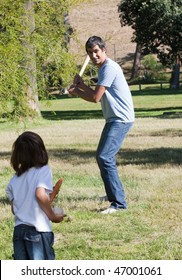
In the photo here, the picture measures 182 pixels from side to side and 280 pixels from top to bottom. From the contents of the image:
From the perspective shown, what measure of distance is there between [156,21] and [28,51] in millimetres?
21126

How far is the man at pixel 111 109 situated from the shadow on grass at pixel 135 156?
4129mm

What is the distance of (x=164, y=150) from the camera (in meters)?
15.1

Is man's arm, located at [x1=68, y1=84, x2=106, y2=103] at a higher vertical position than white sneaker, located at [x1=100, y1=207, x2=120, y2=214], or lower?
higher

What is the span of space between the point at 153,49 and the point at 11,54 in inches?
963

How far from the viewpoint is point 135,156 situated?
14055mm

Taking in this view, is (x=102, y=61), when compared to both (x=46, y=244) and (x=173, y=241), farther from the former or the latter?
(x=46, y=244)

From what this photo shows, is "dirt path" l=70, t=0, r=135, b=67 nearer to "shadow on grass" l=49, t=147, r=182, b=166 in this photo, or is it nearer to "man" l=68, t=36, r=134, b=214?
"shadow on grass" l=49, t=147, r=182, b=166

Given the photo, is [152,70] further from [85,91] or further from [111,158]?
[85,91]

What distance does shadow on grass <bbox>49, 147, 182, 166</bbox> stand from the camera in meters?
13.0

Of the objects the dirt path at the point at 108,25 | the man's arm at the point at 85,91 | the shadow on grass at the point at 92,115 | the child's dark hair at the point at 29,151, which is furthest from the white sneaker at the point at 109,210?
the dirt path at the point at 108,25

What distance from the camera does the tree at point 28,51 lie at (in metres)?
11.9

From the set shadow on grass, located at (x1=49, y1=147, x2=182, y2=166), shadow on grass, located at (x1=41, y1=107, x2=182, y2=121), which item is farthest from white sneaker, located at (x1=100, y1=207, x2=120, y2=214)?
shadow on grass, located at (x1=41, y1=107, x2=182, y2=121)

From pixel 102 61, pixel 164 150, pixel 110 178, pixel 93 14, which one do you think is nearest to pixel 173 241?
pixel 110 178

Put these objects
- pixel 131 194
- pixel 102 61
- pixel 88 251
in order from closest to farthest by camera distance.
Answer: pixel 88 251, pixel 102 61, pixel 131 194
